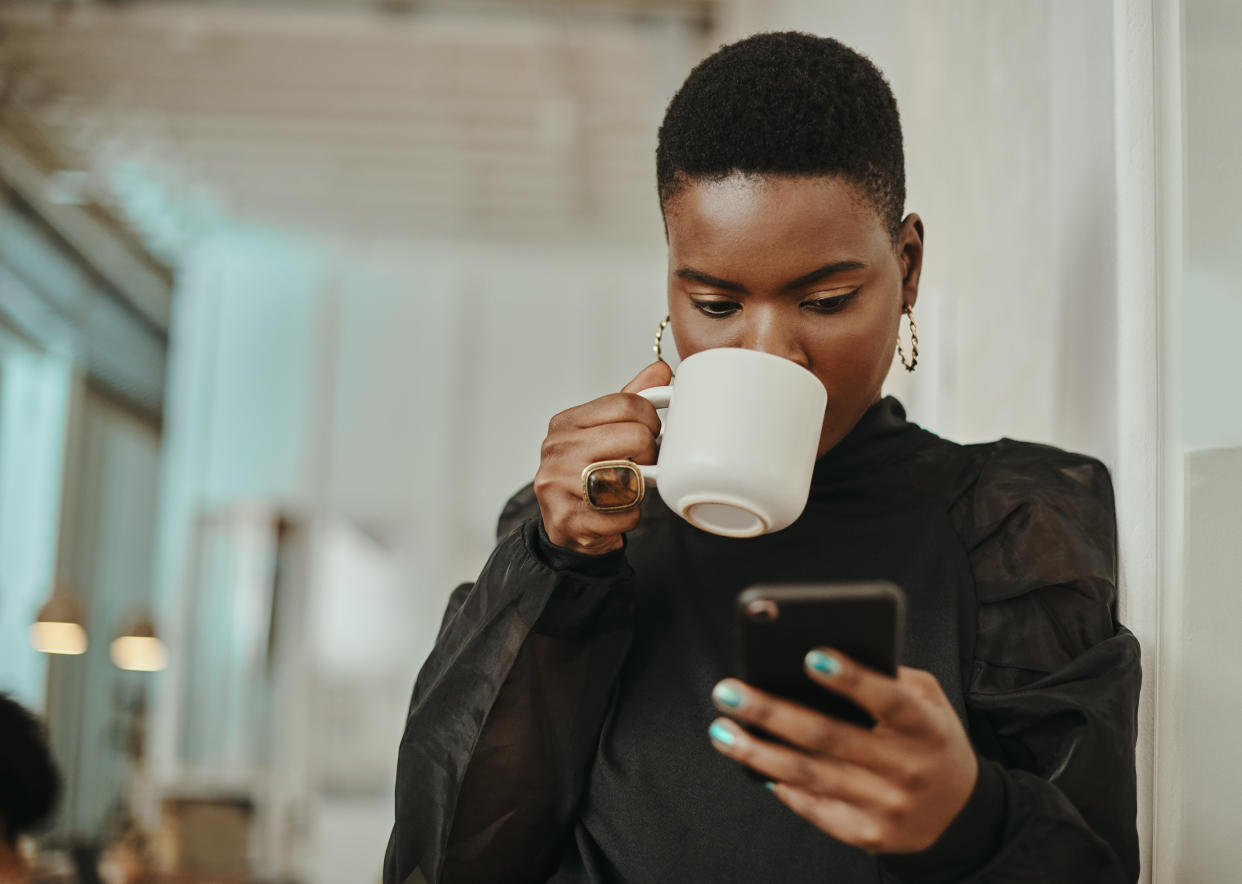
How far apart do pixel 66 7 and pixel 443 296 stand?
8.45 ft

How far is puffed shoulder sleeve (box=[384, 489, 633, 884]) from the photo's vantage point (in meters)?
0.79

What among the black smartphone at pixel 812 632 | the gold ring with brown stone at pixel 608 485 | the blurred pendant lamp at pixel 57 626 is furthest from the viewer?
the blurred pendant lamp at pixel 57 626

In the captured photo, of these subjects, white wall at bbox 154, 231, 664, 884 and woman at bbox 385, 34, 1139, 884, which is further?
white wall at bbox 154, 231, 664, 884

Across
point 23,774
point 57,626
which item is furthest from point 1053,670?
point 57,626

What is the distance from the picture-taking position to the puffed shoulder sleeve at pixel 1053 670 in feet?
2.07

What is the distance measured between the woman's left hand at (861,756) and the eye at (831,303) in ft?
0.95

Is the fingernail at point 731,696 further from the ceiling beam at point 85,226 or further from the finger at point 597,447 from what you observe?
the ceiling beam at point 85,226

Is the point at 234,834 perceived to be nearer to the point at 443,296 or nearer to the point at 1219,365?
the point at 443,296

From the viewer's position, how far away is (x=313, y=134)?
5.62 metres

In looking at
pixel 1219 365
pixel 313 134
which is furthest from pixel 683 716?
pixel 313 134

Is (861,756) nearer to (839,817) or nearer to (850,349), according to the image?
(839,817)

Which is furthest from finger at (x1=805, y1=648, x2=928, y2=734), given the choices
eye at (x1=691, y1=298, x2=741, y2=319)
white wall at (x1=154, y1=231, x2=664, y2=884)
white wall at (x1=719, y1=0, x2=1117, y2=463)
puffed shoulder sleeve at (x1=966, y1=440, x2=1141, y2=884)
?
white wall at (x1=154, y1=231, x2=664, y2=884)

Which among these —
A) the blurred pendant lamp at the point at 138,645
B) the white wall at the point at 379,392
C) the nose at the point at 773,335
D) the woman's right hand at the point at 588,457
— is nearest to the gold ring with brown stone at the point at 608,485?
the woman's right hand at the point at 588,457

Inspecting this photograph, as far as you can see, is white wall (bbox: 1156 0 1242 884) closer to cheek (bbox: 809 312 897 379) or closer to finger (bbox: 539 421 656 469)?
cheek (bbox: 809 312 897 379)
